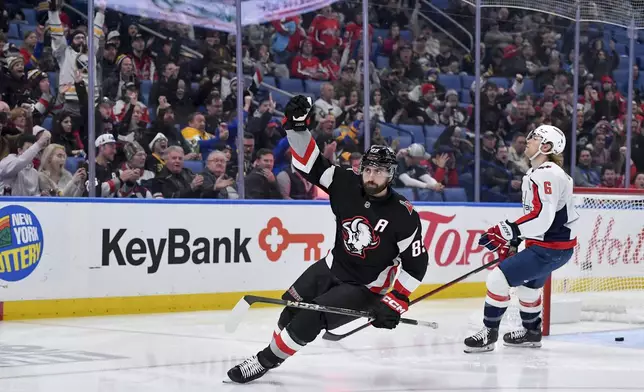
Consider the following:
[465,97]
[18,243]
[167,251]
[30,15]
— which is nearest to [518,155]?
[465,97]

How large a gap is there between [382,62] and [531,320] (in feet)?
12.7

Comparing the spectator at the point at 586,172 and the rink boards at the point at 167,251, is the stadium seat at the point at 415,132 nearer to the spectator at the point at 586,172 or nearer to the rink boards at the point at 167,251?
the rink boards at the point at 167,251

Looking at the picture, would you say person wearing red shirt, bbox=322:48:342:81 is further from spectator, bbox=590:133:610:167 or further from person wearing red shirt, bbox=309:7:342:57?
spectator, bbox=590:133:610:167

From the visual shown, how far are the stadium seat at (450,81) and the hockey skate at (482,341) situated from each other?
13.6ft

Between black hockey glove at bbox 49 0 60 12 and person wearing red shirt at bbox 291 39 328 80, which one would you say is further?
person wearing red shirt at bbox 291 39 328 80

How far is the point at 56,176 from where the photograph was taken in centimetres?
714

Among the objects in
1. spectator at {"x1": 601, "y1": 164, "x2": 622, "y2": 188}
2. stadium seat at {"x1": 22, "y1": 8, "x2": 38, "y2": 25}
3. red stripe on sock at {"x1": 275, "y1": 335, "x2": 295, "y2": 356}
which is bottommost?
red stripe on sock at {"x1": 275, "y1": 335, "x2": 295, "y2": 356}

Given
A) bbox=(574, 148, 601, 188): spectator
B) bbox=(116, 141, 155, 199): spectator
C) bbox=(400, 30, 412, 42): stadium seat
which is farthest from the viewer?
bbox=(574, 148, 601, 188): spectator

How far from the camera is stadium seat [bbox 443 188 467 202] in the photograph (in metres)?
9.10

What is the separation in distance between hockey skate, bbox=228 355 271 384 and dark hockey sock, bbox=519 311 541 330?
82.2 inches

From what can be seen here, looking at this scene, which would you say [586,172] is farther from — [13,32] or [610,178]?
[13,32]

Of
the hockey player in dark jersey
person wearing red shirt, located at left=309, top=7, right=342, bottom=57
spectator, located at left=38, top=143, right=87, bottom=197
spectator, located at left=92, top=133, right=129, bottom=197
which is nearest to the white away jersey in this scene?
the hockey player in dark jersey

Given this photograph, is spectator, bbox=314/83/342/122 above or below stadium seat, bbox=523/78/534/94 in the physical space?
below

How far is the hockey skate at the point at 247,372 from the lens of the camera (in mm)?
4418
